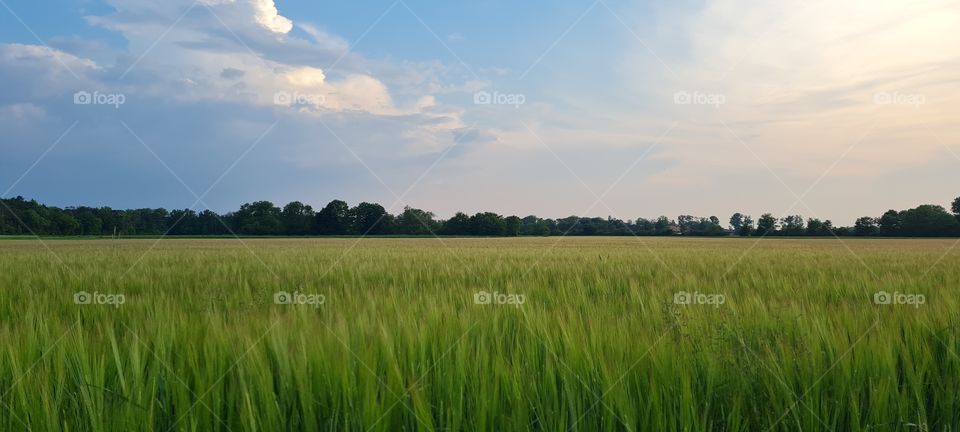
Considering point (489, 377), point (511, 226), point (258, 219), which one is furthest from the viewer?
point (511, 226)

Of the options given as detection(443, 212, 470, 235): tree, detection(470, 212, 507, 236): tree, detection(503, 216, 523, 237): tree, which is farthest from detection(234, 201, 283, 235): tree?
detection(503, 216, 523, 237): tree

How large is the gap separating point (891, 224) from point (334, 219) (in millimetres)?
67177

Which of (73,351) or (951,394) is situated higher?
(73,351)

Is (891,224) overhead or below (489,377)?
overhead

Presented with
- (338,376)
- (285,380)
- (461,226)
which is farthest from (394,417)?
(461,226)

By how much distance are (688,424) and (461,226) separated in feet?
231

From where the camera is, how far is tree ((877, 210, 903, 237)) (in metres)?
65.4

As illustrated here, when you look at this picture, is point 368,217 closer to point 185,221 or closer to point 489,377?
point 185,221

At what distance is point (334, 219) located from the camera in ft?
215

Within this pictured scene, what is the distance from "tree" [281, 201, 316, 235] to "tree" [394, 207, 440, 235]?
10.6m

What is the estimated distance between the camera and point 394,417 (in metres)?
1.77

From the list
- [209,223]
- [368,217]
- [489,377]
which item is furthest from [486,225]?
[489,377]

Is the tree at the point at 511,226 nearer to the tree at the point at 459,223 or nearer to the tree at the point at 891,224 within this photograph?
the tree at the point at 459,223

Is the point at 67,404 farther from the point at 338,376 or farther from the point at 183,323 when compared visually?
the point at 338,376
